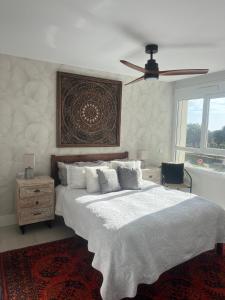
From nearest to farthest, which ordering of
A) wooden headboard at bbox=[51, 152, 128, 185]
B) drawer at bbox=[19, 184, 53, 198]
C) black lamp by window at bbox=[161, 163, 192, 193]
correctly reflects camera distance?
drawer at bbox=[19, 184, 53, 198] < wooden headboard at bbox=[51, 152, 128, 185] < black lamp by window at bbox=[161, 163, 192, 193]

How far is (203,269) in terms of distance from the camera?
2535mm

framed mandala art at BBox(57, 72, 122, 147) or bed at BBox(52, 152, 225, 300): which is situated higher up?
framed mandala art at BBox(57, 72, 122, 147)

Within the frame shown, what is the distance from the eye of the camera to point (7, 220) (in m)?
3.50

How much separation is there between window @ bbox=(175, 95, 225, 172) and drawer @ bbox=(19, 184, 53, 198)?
9.88 feet

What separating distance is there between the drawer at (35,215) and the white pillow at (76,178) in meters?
0.46

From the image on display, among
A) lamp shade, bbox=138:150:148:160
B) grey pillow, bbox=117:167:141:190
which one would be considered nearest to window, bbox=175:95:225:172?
lamp shade, bbox=138:150:148:160

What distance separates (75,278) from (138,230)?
2.89ft

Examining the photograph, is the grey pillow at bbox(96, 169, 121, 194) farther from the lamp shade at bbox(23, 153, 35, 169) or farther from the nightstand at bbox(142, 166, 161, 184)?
the nightstand at bbox(142, 166, 161, 184)

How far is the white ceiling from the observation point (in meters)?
1.93

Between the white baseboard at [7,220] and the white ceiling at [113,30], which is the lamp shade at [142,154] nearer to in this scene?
the white ceiling at [113,30]

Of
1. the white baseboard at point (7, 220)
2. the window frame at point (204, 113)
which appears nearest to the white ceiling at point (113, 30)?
the window frame at point (204, 113)

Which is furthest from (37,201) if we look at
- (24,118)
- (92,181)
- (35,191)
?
(24,118)

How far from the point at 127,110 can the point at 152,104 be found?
0.70 meters

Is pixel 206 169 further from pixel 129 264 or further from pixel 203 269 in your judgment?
pixel 129 264
